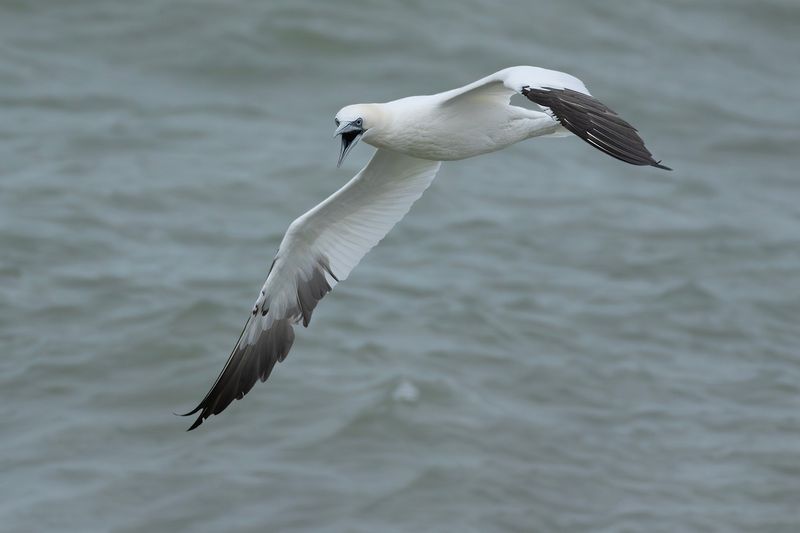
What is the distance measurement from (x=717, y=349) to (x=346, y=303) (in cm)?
371

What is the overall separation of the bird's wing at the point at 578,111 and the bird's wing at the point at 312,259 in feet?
5.60

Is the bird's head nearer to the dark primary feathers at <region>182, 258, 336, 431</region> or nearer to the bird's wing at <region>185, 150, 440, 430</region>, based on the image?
the bird's wing at <region>185, 150, 440, 430</region>

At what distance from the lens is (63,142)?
15672 millimetres

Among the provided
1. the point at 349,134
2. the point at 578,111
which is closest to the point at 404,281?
the point at 349,134

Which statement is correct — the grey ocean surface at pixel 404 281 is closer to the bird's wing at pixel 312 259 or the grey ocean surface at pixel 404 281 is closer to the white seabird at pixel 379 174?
the bird's wing at pixel 312 259

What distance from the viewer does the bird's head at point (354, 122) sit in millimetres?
7617

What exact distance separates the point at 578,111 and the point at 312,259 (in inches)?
120

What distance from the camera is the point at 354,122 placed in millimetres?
7625

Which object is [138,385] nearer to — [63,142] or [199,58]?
[63,142]

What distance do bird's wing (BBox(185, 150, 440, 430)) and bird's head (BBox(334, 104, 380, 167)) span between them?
1316 mm

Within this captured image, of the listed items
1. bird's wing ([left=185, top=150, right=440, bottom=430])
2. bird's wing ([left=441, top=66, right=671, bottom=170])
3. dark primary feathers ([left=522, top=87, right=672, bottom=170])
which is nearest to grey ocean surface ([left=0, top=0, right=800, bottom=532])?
bird's wing ([left=185, top=150, right=440, bottom=430])

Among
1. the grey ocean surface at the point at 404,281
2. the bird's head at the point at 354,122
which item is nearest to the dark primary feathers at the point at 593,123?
the bird's head at the point at 354,122

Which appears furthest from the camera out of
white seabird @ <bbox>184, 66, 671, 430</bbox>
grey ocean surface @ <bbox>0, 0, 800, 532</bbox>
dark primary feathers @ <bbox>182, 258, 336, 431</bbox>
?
grey ocean surface @ <bbox>0, 0, 800, 532</bbox>

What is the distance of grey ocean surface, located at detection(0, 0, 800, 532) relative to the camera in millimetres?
10641
